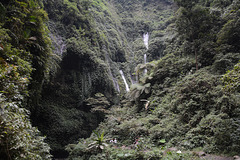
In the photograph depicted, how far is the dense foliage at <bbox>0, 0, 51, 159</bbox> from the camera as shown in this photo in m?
2.71

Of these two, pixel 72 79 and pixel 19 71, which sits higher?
pixel 72 79

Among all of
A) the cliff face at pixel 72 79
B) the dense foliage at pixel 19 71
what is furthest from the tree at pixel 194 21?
the dense foliage at pixel 19 71

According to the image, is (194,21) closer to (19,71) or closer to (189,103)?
(189,103)

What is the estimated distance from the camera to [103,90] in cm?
1389

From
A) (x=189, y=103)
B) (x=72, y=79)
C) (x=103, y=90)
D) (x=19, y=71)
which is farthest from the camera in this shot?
(x=103, y=90)

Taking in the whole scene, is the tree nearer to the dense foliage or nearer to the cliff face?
the cliff face

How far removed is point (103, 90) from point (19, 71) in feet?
31.7

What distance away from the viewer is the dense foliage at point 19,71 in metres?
2.71

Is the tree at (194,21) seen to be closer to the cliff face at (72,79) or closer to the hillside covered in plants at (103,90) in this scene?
the hillside covered in plants at (103,90)

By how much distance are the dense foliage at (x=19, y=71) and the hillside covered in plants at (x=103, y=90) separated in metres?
0.02

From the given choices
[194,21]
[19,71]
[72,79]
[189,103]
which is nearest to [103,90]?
[72,79]

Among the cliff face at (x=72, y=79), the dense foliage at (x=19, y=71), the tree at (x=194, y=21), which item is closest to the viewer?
the dense foliage at (x=19, y=71)

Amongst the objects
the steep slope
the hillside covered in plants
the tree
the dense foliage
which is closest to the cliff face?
the hillside covered in plants

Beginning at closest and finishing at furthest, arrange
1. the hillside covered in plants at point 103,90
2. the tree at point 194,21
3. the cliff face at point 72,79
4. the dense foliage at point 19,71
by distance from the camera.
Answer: the dense foliage at point 19,71 < the hillside covered in plants at point 103,90 < the tree at point 194,21 < the cliff face at point 72,79
